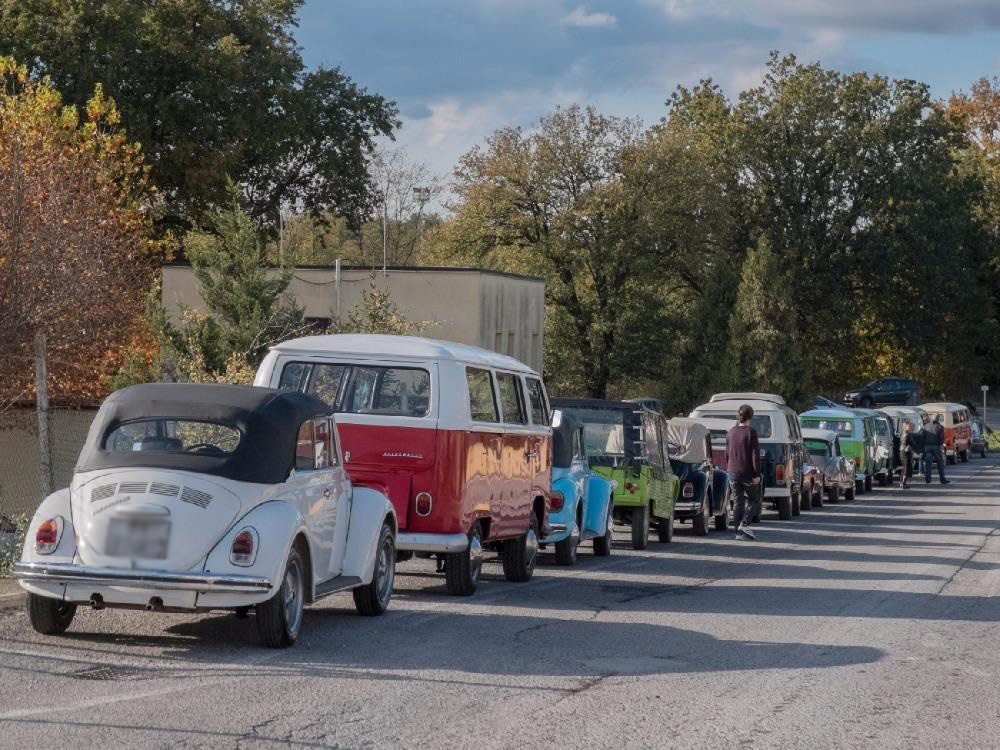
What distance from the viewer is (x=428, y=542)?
43.7 ft

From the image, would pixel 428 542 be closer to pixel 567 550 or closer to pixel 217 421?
pixel 217 421

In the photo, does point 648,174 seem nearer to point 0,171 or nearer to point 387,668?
point 0,171

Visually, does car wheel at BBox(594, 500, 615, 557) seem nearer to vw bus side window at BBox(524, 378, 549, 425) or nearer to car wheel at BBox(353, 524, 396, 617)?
vw bus side window at BBox(524, 378, 549, 425)

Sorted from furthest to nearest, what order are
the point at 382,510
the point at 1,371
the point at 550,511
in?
the point at 1,371, the point at 550,511, the point at 382,510

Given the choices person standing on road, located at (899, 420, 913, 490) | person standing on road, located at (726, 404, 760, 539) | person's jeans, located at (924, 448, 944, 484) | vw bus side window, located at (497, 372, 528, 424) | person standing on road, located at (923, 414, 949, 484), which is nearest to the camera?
vw bus side window, located at (497, 372, 528, 424)

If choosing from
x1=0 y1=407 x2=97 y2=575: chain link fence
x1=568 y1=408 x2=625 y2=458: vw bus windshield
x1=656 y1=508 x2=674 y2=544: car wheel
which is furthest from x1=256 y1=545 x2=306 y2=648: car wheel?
x1=656 y1=508 x2=674 y2=544: car wheel

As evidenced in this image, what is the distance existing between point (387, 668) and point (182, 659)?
1.28 meters

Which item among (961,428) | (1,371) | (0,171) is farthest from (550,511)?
(961,428)

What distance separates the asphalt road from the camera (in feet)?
26.0

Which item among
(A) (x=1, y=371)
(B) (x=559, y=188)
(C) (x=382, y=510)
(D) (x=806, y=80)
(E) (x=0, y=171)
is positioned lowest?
(C) (x=382, y=510)

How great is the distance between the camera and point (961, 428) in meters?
58.5

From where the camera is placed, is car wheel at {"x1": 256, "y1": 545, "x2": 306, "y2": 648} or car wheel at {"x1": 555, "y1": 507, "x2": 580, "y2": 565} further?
car wheel at {"x1": 555, "y1": 507, "x2": 580, "y2": 565}

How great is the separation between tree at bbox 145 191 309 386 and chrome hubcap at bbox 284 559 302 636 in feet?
41.3

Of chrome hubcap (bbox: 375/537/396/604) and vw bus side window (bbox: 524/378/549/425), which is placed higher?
vw bus side window (bbox: 524/378/549/425)
